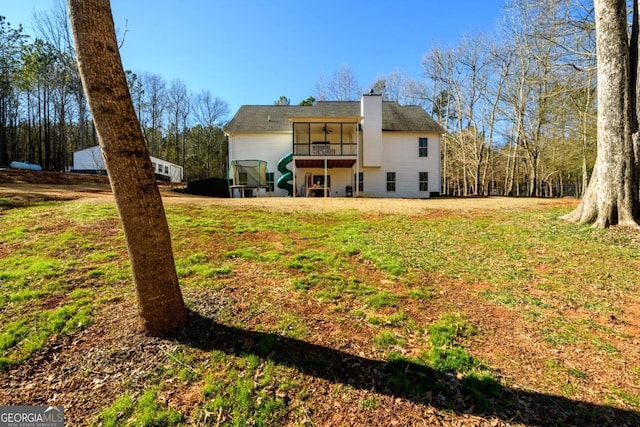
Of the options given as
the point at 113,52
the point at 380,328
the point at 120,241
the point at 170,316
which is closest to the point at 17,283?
the point at 120,241

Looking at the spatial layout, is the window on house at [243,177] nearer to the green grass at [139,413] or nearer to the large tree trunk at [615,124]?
the large tree trunk at [615,124]

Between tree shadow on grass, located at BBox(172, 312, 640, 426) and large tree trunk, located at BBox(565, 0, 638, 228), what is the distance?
18.8 ft

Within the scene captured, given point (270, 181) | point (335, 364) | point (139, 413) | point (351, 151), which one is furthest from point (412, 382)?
point (270, 181)

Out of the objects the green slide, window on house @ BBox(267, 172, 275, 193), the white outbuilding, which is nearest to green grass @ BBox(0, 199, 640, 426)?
the green slide

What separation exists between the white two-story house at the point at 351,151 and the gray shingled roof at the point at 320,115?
7cm

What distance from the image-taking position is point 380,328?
10.6 ft

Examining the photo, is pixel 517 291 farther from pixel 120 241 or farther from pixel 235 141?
pixel 235 141

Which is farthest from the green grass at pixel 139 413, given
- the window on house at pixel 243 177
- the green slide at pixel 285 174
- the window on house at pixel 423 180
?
the window on house at pixel 423 180

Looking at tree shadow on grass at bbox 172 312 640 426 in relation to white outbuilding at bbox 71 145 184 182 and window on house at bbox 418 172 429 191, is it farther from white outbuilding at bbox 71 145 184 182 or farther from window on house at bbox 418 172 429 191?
white outbuilding at bbox 71 145 184 182

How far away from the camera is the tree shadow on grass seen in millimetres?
2268

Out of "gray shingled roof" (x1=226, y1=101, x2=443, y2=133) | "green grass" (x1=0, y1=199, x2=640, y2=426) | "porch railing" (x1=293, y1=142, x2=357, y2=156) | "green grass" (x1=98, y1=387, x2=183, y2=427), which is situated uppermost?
"gray shingled roof" (x1=226, y1=101, x2=443, y2=133)

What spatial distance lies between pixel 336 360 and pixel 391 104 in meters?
23.2

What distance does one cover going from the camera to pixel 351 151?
19.2 meters

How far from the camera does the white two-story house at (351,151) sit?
760 inches
